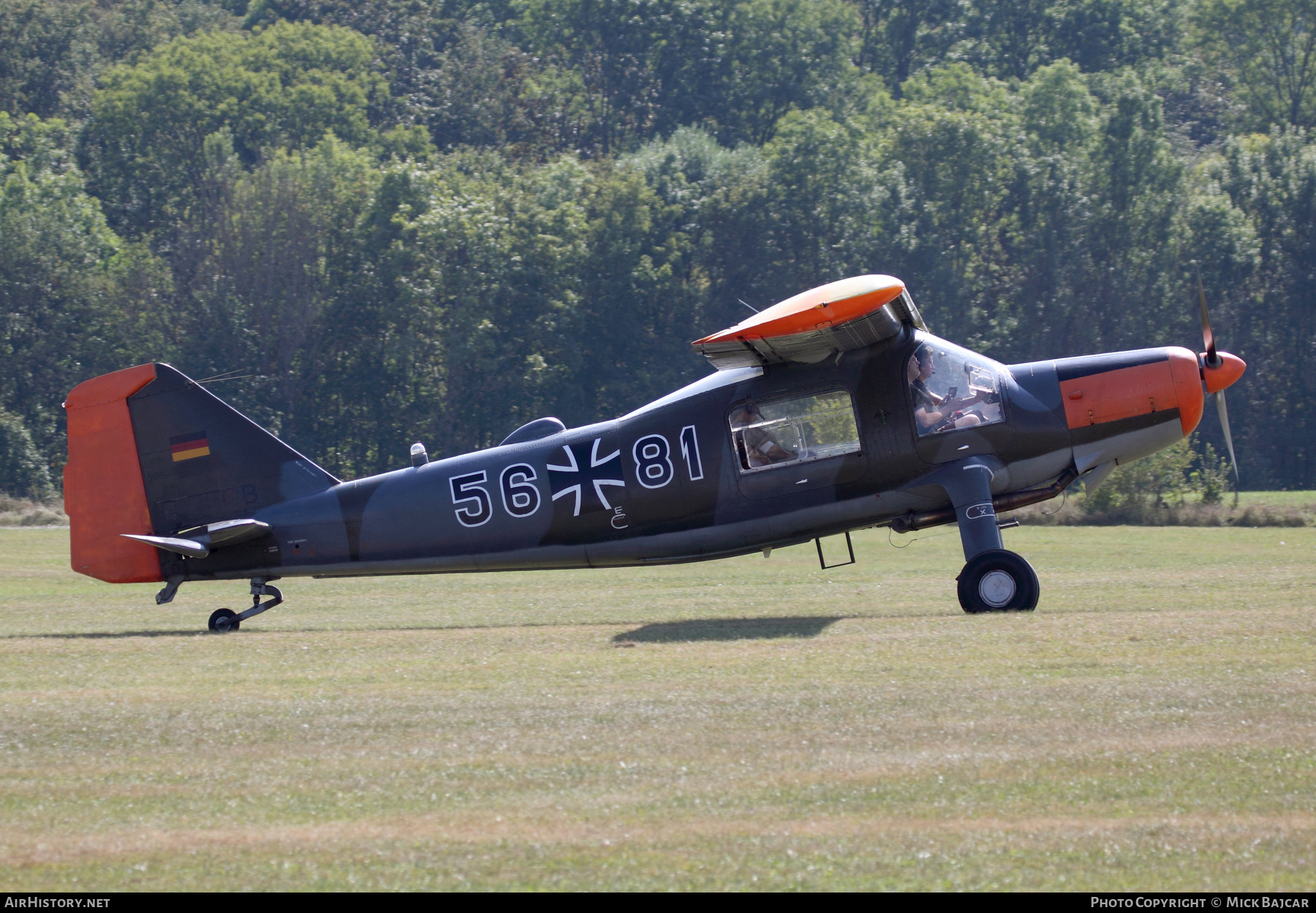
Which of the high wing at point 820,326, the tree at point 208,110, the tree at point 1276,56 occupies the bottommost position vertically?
the high wing at point 820,326

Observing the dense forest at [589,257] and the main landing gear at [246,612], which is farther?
the dense forest at [589,257]

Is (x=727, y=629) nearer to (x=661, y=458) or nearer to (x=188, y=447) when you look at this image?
(x=661, y=458)

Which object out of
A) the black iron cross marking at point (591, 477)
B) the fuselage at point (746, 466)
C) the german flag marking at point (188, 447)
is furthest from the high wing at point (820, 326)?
the german flag marking at point (188, 447)

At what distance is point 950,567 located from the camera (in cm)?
2228

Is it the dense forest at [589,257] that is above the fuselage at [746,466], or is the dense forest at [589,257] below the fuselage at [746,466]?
above

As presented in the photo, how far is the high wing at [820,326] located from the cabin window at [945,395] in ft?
1.27

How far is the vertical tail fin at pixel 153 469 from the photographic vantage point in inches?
594

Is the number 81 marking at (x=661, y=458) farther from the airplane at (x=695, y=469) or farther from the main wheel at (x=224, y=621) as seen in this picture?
the main wheel at (x=224, y=621)

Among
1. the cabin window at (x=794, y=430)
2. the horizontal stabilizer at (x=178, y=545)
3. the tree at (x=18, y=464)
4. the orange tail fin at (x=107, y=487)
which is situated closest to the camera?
the cabin window at (x=794, y=430)

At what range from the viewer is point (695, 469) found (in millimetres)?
14445

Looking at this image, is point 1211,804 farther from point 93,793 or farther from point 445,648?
point 445,648

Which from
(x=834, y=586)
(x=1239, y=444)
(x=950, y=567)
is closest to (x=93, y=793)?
(x=834, y=586)

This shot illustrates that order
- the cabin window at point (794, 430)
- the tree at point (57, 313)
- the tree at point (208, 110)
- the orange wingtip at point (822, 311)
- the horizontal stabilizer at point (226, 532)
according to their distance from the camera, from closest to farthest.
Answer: the orange wingtip at point (822, 311), the cabin window at point (794, 430), the horizontal stabilizer at point (226, 532), the tree at point (57, 313), the tree at point (208, 110)

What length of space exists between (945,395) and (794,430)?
146 cm
